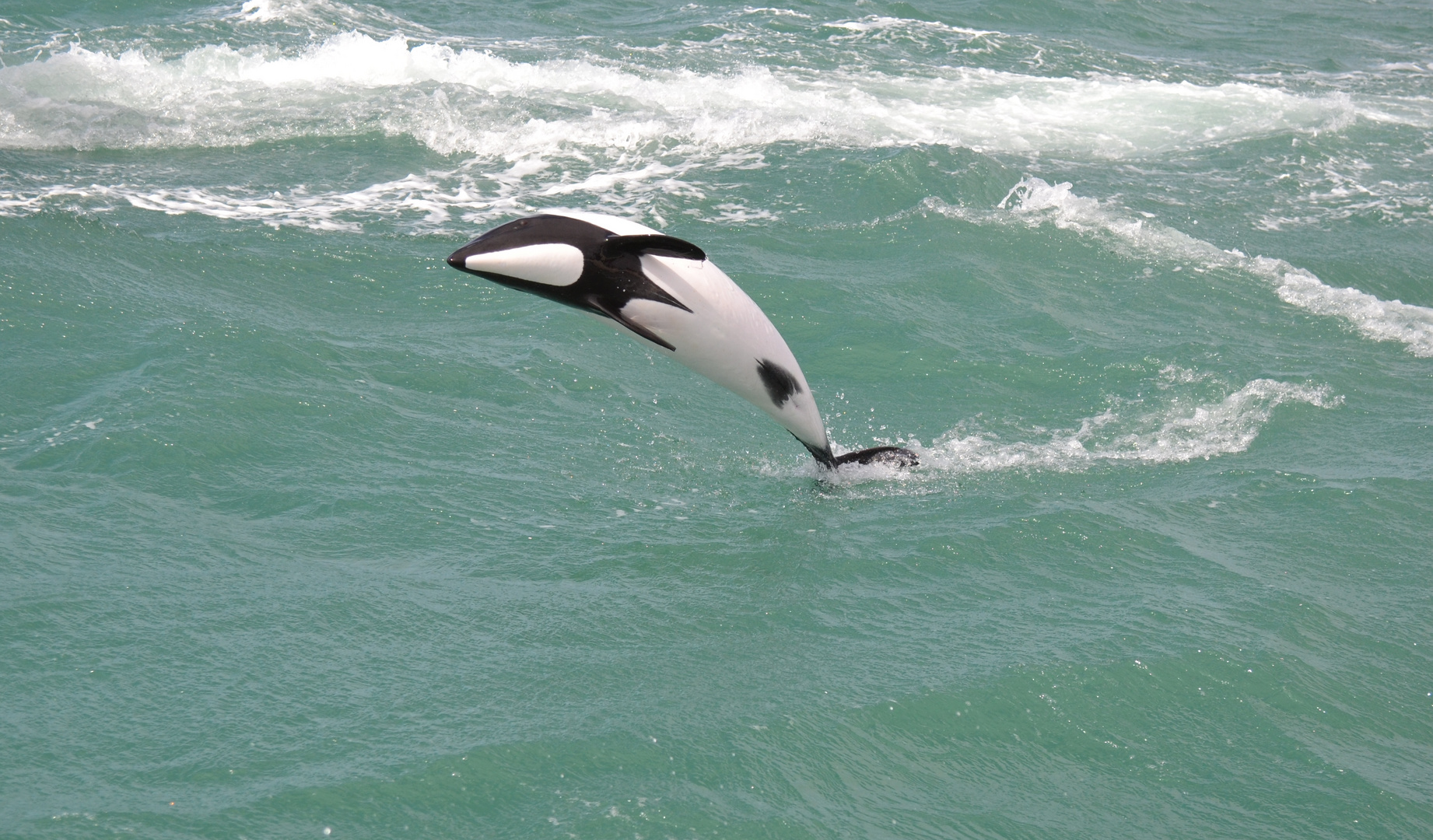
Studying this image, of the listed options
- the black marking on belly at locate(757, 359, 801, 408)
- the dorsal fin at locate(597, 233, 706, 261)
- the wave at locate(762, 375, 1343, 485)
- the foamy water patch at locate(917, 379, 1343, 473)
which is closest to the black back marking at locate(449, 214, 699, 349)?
the dorsal fin at locate(597, 233, 706, 261)

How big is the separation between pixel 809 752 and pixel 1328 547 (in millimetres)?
4363

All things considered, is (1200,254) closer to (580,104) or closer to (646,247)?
(646,247)

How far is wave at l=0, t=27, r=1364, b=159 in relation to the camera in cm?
1619

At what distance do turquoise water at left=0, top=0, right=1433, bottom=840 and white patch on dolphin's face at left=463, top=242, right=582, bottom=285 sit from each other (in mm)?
1949

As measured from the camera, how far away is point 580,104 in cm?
1792

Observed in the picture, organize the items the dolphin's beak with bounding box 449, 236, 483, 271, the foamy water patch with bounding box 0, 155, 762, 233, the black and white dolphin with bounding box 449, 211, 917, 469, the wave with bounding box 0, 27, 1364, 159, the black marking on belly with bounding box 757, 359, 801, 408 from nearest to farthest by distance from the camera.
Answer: the dolphin's beak with bounding box 449, 236, 483, 271
the black and white dolphin with bounding box 449, 211, 917, 469
the black marking on belly with bounding box 757, 359, 801, 408
the foamy water patch with bounding box 0, 155, 762, 233
the wave with bounding box 0, 27, 1364, 159

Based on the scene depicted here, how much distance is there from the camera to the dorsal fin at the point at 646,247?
21.0ft

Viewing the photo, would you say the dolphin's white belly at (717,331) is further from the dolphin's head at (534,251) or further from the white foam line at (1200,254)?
the white foam line at (1200,254)

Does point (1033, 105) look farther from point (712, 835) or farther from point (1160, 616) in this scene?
point (712, 835)

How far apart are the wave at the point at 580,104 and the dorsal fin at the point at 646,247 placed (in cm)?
981

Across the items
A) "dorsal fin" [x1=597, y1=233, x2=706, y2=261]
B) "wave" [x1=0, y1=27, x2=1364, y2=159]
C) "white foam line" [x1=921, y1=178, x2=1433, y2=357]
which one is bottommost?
"white foam line" [x1=921, y1=178, x2=1433, y2=357]

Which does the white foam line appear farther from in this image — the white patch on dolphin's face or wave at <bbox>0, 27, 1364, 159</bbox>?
the white patch on dolphin's face

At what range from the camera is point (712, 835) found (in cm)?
536

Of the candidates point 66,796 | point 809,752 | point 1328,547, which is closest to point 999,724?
point 809,752
